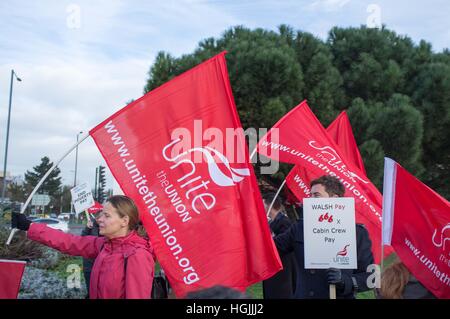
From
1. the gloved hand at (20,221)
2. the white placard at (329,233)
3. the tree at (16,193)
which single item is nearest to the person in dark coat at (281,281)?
the white placard at (329,233)

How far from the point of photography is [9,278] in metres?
3.66

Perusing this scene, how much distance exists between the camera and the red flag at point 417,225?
416 cm

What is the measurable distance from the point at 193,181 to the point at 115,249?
2.71ft

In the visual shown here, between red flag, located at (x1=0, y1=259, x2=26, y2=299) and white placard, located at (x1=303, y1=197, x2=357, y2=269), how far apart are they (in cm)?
194

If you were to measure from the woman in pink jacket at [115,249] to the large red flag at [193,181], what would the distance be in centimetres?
28

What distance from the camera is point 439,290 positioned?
4023 millimetres

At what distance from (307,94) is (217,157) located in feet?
40.2

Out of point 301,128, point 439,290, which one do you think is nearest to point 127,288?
point 439,290

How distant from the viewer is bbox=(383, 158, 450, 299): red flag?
4160 millimetres

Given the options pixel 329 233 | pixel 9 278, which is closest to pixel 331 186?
pixel 329 233

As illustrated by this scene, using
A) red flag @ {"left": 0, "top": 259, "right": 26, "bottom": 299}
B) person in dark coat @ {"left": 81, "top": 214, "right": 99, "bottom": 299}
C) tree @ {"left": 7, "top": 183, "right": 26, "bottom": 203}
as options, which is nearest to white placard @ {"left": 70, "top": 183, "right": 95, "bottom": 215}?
person in dark coat @ {"left": 81, "top": 214, "right": 99, "bottom": 299}

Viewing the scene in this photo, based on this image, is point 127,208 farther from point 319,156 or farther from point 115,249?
point 319,156

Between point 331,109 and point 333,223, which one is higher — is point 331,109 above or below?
above
